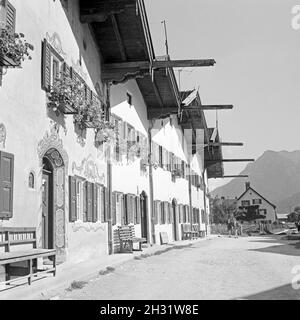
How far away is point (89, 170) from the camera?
13492 mm

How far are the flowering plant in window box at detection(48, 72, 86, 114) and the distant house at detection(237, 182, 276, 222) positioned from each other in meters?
75.6

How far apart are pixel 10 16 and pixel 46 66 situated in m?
1.81

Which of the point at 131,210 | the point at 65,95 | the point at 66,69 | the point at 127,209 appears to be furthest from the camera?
the point at 131,210

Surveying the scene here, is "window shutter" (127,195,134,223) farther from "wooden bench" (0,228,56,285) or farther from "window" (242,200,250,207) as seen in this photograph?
"window" (242,200,250,207)

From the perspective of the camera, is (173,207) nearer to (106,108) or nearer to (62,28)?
(106,108)

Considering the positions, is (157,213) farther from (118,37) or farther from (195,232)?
(118,37)

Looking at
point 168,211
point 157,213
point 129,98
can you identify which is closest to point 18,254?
point 129,98

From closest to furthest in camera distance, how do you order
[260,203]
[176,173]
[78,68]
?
[78,68]
[176,173]
[260,203]

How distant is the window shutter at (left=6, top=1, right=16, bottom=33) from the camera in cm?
870

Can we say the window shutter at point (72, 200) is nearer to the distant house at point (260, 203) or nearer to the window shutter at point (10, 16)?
the window shutter at point (10, 16)

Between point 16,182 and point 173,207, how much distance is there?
1782 cm

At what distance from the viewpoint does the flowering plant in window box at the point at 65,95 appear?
10680 mm
